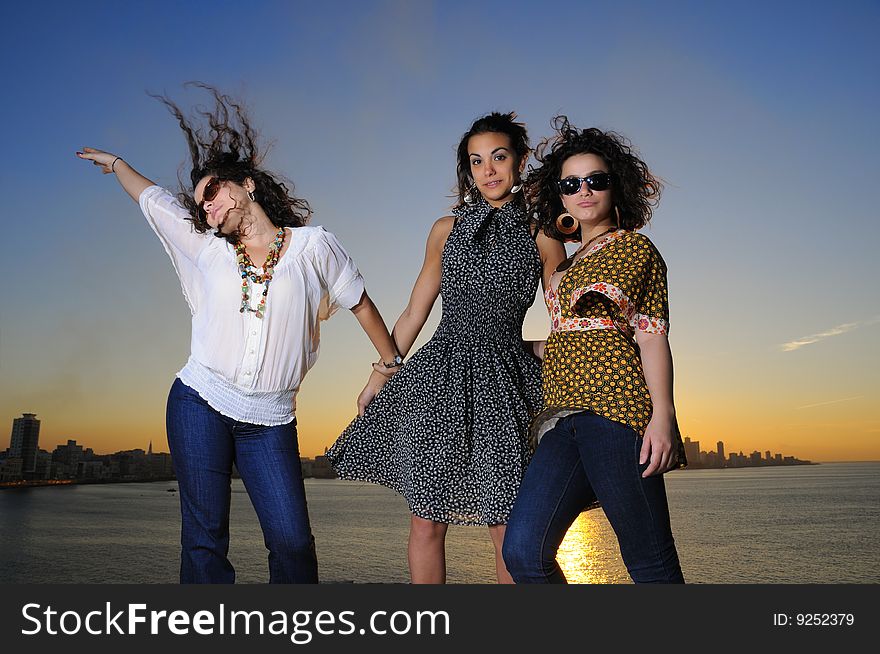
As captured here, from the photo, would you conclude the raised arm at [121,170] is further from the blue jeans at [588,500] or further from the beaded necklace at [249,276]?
the blue jeans at [588,500]

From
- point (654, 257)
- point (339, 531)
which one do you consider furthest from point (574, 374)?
point (339, 531)

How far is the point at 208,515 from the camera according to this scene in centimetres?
260

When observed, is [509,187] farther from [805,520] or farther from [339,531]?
[805,520]

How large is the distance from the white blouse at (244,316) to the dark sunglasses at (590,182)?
0.85 metres

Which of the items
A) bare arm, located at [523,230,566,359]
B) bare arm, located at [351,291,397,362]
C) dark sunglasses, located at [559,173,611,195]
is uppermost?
dark sunglasses, located at [559,173,611,195]

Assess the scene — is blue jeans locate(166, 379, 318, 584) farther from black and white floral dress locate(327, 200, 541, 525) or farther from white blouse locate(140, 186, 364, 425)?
black and white floral dress locate(327, 200, 541, 525)

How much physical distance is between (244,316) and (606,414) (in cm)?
121

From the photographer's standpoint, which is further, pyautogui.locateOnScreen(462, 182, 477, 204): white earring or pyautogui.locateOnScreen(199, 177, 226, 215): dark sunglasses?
pyautogui.locateOnScreen(462, 182, 477, 204): white earring

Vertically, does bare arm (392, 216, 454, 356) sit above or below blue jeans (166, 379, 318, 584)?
above

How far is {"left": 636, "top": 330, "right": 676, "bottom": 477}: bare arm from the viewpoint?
86.7 inches

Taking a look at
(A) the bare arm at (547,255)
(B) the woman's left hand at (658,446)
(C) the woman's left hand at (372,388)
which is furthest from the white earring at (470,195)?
(B) the woman's left hand at (658,446)

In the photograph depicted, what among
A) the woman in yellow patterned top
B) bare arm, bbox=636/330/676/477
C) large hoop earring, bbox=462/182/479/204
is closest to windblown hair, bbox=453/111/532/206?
large hoop earring, bbox=462/182/479/204

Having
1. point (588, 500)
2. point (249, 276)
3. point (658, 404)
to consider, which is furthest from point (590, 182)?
point (249, 276)

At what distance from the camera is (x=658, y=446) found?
2197 millimetres
